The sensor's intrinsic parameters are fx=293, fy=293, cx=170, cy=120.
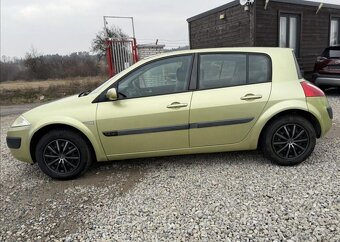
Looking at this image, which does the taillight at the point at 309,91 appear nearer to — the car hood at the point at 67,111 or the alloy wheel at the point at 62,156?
the car hood at the point at 67,111

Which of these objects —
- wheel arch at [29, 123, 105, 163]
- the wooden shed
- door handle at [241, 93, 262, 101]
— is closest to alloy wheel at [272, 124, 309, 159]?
door handle at [241, 93, 262, 101]

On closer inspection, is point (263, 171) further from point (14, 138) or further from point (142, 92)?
point (14, 138)

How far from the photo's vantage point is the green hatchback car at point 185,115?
3.69 meters

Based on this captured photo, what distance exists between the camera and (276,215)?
272 centimetres

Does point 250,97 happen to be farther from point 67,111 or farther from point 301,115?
point 67,111

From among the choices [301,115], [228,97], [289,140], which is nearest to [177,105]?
[228,97]

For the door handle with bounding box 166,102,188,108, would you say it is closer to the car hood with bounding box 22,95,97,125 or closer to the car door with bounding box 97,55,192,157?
the car door with bounding box 97,55,192,157

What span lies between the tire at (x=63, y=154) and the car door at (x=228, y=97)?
1433 millimetres

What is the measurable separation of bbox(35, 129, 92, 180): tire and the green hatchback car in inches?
0.5

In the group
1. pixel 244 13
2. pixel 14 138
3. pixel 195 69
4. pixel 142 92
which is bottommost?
pixel 14 138

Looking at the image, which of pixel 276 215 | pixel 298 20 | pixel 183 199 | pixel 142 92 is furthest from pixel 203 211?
pixel 298 20

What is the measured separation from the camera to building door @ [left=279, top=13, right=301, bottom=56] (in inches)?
435

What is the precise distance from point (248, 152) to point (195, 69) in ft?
5.13

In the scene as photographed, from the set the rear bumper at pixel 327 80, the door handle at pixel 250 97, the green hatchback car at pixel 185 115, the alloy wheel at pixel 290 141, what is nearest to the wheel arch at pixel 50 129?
the green hatchback car at pixel 185 115
